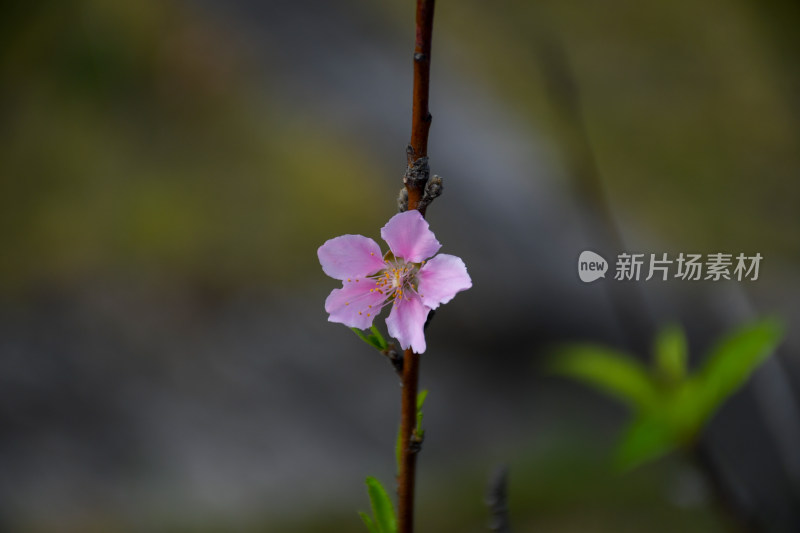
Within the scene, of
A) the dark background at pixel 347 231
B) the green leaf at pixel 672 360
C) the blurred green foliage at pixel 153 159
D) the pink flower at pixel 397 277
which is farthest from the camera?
the blurred green foliage at pixel 153 159

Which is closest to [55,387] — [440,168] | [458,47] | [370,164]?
[370,164]

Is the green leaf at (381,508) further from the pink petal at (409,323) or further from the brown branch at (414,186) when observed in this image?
the pink petal at (409,323)

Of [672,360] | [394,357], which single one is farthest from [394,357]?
[672,360]

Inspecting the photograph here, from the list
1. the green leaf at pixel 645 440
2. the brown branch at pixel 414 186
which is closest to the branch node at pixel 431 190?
the brown branch at pixel 414 186

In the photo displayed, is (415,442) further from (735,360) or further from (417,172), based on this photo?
(735,360)

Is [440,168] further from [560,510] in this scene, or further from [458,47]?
[560,510]

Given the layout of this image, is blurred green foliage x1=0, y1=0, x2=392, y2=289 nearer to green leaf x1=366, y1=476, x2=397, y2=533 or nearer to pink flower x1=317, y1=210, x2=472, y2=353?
pink flower x1=317, y1=210, x2=472, y2=353

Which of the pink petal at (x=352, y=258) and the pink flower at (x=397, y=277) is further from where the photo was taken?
the pink petal at (x=352, y=258)
